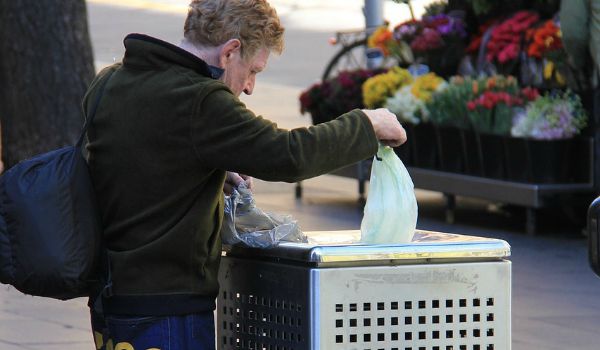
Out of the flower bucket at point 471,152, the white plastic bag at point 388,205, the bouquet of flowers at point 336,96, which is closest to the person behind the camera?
the white plastic bag at point 388,205

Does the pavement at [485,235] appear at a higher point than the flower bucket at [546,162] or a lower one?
lower

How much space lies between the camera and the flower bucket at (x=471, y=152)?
28.6ft

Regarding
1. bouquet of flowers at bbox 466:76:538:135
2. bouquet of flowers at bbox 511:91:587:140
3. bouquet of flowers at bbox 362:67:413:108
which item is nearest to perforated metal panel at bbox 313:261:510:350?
bouquet of flowers at bbox 511:91:587:140

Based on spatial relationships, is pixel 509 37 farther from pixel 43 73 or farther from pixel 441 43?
pixel 43 73

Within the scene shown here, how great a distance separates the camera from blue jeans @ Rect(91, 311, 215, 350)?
305 centimetres

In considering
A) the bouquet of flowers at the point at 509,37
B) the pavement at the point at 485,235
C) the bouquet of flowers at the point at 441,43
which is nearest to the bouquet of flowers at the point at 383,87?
the bouquet of flowers at the point at 441,43

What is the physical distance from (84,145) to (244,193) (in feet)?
1.35

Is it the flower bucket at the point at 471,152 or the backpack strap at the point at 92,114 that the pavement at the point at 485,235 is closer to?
the flower bucket at the point at 471,152

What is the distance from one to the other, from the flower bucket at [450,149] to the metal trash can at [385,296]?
582cm

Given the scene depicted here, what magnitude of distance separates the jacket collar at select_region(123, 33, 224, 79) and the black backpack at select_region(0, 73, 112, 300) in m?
0.26

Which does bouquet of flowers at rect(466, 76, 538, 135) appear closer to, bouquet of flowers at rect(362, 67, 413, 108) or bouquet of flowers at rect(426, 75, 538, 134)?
bouquet of flowers at rect(426, 75, 538, 134)

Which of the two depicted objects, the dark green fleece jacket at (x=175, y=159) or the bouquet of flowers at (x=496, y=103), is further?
the bouquet of flowers at (x=496, y=103)

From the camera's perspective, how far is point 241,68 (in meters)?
3.10

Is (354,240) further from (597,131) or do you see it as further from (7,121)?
(7,121)
